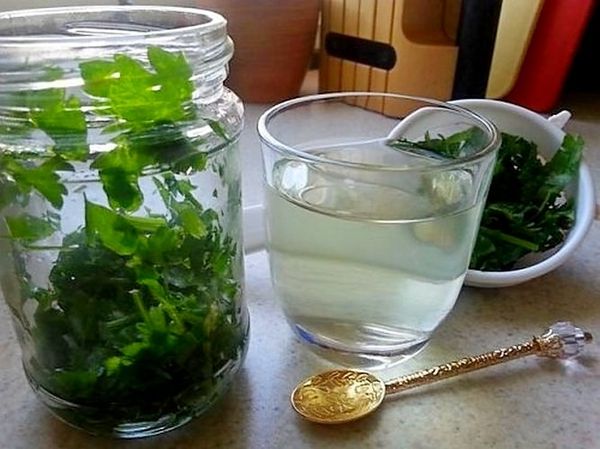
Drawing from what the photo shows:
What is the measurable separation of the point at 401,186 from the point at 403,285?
0.06 m

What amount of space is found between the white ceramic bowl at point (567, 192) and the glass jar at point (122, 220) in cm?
20

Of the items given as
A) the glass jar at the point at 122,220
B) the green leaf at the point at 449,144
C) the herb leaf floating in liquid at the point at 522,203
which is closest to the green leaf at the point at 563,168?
the herb leaf floating in liquid at the point at 522,203

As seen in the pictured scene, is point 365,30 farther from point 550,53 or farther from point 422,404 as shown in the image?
point 422,404

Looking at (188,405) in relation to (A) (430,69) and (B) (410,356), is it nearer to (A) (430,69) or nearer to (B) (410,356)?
Result: (B) (410,356)

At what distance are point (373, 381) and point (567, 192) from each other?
243mm

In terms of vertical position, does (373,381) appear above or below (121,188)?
below

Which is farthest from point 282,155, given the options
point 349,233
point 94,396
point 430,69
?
point 430,69

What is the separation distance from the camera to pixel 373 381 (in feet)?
1.34

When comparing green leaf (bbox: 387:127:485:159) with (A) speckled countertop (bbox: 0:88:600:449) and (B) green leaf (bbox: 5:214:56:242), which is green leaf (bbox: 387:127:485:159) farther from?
(B) green leaf (bbox: 5:214:56:242)

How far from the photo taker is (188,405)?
14.7 inches

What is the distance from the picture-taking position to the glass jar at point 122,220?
31 centimetres

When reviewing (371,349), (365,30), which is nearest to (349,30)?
(365,30)

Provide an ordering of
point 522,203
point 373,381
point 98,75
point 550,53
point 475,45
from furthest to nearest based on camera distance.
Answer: point 550,53
point 475,45
point 522,203
point 373,381
point 98,75

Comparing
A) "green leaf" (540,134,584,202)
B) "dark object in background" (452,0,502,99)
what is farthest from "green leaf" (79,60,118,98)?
"dark object in background" (452,0,502,99)
